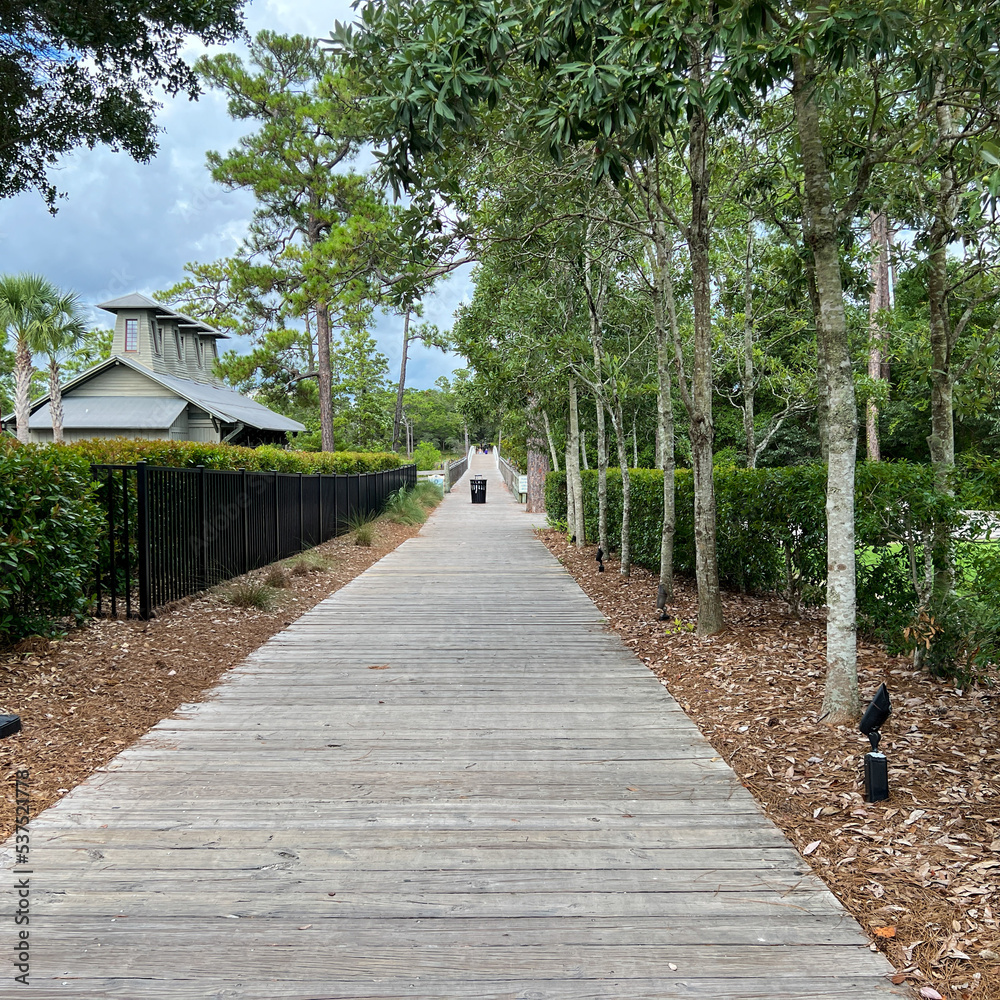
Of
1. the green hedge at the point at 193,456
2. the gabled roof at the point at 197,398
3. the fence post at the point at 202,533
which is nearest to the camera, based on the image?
the green hedge at the point at 193,456

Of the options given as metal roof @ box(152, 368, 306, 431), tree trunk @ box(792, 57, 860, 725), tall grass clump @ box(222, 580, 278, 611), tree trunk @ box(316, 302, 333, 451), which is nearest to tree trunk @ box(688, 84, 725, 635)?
tree trunk @ box(792, 57, 860, 725)

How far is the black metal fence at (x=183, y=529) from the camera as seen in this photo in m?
7.36

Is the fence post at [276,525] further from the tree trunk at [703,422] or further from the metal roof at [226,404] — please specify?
the metal roof at [226,404]

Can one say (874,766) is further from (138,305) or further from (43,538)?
(138,305)

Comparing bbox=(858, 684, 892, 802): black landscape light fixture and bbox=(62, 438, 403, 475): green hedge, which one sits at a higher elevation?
bbox=(62, 438, 403, 475): green hedge

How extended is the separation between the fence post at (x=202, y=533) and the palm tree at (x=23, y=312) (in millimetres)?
24430

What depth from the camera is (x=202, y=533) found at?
29.7 feet

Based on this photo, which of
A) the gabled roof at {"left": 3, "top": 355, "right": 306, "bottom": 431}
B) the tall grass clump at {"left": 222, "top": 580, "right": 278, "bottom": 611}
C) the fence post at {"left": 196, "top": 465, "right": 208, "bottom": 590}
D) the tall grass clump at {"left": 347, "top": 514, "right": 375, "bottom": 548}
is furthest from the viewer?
the gabled roof at {"left": 3, "top": 355, "right": 306, "bottom": 431}

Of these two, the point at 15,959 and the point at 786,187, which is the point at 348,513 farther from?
the point at 15,959

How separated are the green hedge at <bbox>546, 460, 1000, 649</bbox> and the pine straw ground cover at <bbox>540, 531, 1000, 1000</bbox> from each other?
0.51 metres

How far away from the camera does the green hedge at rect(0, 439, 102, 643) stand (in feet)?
18.3

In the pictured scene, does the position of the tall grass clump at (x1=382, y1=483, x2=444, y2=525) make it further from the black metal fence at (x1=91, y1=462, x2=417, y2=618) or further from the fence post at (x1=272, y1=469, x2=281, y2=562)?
the fence post at (x1=272, y1=469, x2=281, y2=562)

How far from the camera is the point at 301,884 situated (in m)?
3.04

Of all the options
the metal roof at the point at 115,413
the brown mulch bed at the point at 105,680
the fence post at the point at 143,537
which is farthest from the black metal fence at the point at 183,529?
the metal roof at the point at 115,413
